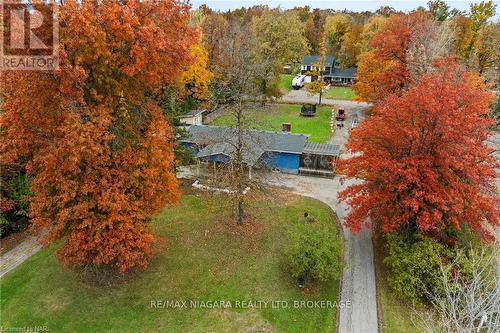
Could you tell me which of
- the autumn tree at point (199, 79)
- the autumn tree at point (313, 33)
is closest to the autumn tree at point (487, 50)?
the autumn tree at point (313, 33)

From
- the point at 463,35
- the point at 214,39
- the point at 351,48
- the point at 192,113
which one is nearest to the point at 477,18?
the point at 463,35

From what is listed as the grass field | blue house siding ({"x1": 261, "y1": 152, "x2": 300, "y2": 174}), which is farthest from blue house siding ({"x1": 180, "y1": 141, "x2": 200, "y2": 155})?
the grass field

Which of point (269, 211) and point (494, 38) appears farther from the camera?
point (494, 38)

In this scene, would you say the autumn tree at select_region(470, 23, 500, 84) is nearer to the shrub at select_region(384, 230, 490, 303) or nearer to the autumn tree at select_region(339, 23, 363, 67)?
the autumn tree at select_region(339, 23, 363, 67)

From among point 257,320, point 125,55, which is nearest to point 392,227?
point 257,320

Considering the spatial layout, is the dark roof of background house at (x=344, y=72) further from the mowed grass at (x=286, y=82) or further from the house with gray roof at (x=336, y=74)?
the mowed grass at (x=286, y=82)

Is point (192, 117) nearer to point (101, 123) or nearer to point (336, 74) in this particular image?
point (101, 123)

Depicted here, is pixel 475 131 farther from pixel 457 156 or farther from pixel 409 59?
pixel 409 59
